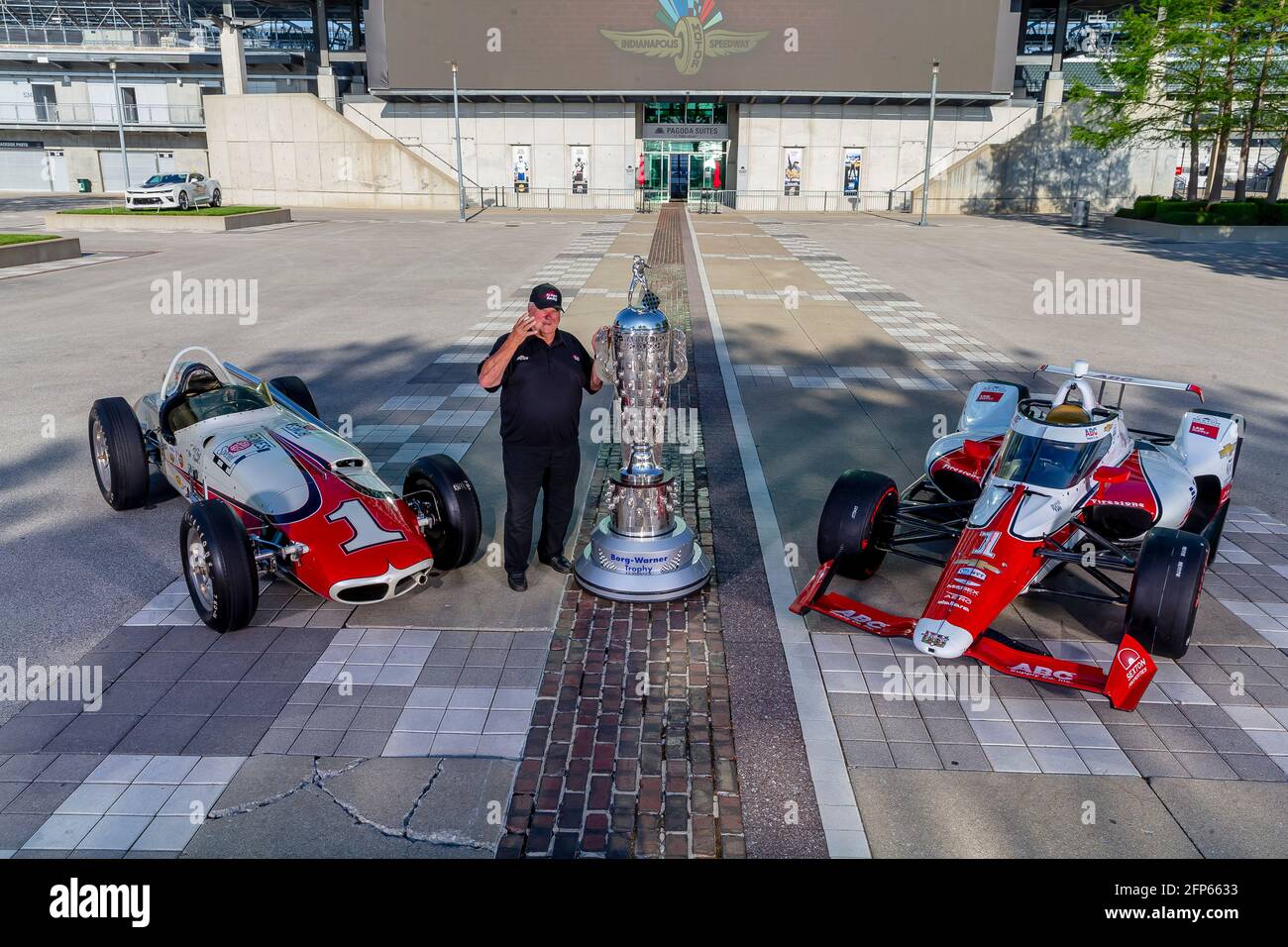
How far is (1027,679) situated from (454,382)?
8199 mm

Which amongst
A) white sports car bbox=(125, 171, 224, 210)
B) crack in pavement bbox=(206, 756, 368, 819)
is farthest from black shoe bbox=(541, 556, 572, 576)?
white sports car bbox=(125, 171, 224, 210)

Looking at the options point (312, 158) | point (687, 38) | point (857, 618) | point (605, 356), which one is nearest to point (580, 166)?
point (687, 38)

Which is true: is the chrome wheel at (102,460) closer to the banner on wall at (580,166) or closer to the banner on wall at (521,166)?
the banner on wall at (521,166)

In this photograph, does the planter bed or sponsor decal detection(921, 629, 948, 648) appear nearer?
sponsor decal detection(921, 629, 948, 648)

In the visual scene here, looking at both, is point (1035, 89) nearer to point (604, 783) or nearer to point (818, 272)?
point (818, 272)

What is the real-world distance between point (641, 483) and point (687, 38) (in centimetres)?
4393

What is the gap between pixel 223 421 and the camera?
6621mm

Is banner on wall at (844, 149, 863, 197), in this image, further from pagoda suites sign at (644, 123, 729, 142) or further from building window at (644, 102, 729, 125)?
building window at (644, 102, 729, 125)

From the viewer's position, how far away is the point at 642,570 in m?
6.04

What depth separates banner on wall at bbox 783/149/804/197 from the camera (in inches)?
1848

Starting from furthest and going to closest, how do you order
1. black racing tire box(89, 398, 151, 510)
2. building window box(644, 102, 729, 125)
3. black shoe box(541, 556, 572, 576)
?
building window box(644, 102, 729, 125) < black racing tire box(89, 398, 151, 510) < black shoe box(541, 556, 572, 576)

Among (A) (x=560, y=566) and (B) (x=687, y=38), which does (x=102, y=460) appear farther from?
(B) (x=687, y=38)

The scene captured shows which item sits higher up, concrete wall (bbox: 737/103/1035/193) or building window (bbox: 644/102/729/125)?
building window (bbox: 644/102/729/125)

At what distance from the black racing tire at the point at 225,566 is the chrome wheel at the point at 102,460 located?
7.89 ft
